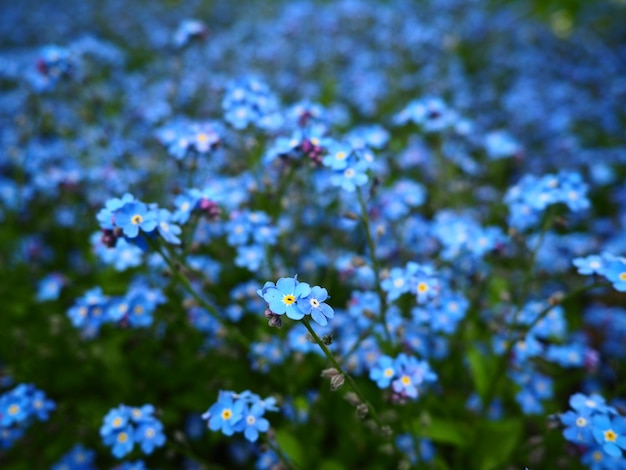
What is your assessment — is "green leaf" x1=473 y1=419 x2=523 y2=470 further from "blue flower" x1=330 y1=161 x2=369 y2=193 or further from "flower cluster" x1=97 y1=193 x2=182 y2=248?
"flower cluster" x1=97 y1=193 x2=182 y2=248

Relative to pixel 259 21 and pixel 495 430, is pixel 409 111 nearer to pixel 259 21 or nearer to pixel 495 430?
pixel 495 430

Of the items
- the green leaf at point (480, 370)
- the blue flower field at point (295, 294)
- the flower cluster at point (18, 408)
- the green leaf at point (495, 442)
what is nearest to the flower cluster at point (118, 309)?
the blue flower field at point (295, 294)

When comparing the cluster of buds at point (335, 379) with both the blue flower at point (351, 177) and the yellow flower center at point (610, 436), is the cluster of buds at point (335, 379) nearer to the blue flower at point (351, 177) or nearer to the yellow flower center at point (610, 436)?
the blue flower at point (351, 177)

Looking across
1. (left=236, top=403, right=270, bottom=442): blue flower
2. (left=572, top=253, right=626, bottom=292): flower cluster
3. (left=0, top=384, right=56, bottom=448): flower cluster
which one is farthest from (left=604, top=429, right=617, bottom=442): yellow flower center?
(left=0, top=384, right=56, bottom=448): flower cluster

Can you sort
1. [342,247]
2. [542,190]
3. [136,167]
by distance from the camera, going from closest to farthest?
[542,190] < [342,247] < [136,167]

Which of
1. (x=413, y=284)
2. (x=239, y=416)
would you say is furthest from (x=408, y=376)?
(x=239, y=416)

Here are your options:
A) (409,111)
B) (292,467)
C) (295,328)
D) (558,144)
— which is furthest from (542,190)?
(558,144)
